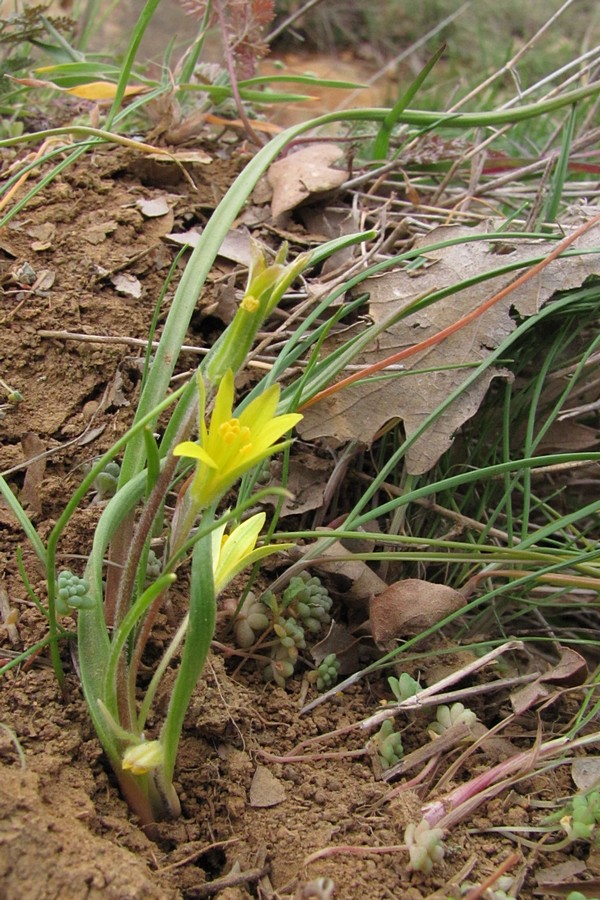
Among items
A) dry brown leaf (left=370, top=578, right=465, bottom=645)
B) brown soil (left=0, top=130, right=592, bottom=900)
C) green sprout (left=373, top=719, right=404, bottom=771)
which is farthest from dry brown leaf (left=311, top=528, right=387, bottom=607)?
green sprout (left=373, top=719, right=404, bottom=771)

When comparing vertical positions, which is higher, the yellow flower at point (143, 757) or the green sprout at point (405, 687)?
the yellow flower at point (143, 757)

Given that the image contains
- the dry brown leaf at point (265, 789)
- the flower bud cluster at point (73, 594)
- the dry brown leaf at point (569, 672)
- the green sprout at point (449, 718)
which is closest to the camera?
the flower bud cluster at point (73, 594)

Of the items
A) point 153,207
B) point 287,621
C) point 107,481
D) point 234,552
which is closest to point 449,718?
point 287,621

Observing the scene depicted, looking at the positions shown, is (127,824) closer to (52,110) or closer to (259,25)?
(259,25)

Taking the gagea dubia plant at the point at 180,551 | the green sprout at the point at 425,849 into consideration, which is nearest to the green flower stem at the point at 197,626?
→ the gagea dubia plant at the point at 180,551

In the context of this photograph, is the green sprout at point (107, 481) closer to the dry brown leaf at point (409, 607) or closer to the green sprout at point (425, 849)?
the dry brown leaf at point (409, 607)
